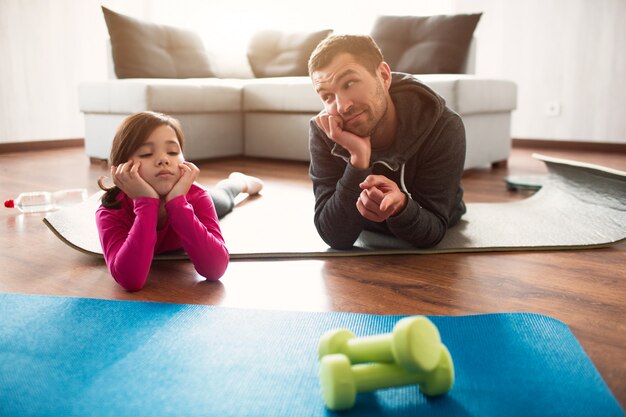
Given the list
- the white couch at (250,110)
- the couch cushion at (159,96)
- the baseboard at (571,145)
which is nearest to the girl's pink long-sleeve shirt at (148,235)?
the white couch at (250,110)

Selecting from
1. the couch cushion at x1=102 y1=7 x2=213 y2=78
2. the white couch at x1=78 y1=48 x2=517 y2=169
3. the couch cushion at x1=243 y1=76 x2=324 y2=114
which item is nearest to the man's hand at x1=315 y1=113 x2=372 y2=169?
the white couch at x1=78 y1=48 x2=517 y2=169

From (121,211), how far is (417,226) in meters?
0.68

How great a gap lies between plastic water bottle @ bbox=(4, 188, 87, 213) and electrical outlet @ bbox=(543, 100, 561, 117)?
327cm

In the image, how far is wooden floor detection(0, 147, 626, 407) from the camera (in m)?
1.16

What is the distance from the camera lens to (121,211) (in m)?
1.37

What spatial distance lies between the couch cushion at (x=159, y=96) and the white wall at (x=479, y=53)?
2.43 feet

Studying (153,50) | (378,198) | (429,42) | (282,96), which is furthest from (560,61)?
(378,198)

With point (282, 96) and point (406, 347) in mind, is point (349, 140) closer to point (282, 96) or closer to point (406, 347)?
point (406, 347)

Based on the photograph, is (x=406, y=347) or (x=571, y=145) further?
(x=571, y=145)

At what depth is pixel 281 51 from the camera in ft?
12.9

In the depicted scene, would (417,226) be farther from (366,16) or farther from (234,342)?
(366,16)

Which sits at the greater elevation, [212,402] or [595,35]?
[595,35]

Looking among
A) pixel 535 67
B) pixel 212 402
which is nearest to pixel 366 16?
pixel 535 67

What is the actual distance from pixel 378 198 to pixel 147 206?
1.57ft
